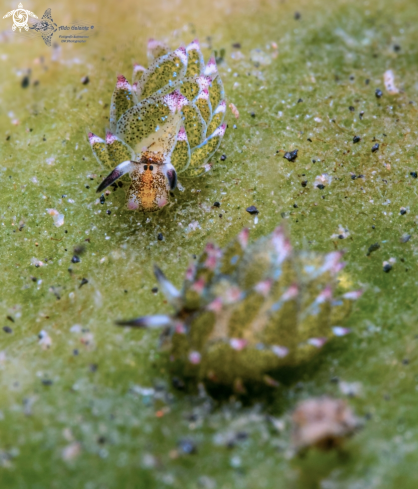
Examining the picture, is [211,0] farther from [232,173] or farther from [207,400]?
[207,400]

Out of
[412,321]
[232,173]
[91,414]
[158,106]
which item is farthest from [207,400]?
[158,106]

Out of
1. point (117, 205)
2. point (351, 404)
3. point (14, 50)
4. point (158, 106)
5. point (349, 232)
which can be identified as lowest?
point (351, 404)

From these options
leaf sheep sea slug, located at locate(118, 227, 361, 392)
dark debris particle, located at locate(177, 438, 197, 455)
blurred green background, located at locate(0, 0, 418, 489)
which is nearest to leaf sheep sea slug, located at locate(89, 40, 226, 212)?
blurred green background, located at locate(0, 0, 418, 489)

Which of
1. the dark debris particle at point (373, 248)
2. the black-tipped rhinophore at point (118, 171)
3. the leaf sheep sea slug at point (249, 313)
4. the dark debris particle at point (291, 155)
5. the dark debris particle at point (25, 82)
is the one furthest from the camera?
the dark debris particle at point (25, 82)

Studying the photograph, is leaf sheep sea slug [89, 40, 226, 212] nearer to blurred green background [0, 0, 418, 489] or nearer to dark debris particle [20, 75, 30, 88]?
blurred green background [0, 0, 418, 489]

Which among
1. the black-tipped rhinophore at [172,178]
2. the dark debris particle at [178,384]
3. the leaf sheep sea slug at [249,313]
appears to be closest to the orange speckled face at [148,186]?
the black-tipped rhinophore at [172,178]
